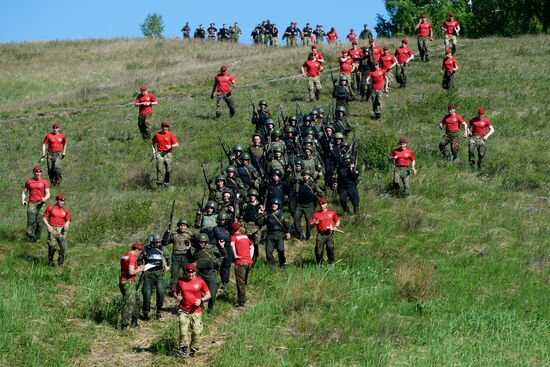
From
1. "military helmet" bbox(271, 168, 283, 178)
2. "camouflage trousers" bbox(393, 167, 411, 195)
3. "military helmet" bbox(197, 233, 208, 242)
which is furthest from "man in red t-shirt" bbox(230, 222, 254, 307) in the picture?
"camouflage trousers" bbox(393, 167, 411, 195)

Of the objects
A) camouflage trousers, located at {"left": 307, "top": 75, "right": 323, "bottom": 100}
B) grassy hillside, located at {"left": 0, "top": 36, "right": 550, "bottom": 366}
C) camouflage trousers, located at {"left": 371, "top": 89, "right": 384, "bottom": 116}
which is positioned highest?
camouflage trousers, located at {"left": 307, "top": 75, "right": 323, "bottom": 100}

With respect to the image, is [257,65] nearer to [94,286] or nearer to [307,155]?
[307,155]

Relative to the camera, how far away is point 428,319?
51.3 ft

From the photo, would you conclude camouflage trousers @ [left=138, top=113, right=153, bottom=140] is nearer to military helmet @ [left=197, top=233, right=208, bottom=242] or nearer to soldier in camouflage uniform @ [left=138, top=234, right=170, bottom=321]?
military helmet @ [left=197, top=233, right=208, bottom=242]

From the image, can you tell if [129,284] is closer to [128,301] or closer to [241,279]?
[128,301]

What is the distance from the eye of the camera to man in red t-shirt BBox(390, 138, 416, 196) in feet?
72.3

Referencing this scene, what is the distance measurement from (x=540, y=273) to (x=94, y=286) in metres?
9.79

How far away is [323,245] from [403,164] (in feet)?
16.9

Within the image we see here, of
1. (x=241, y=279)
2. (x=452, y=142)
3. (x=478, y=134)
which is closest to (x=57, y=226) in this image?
(x=241, y=279)

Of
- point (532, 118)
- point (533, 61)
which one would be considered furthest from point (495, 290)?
point (533, 61)

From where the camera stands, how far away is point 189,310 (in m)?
13.7

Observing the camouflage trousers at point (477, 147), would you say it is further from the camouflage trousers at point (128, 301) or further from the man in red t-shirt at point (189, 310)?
the man in red t-shirt at point (189, 310)

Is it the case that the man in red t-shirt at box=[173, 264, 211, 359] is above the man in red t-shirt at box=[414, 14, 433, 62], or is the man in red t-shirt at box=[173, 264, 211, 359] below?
below

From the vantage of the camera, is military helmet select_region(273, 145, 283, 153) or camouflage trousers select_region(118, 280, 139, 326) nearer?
camouflage trousers select_region(118, 280, 139, 326)
